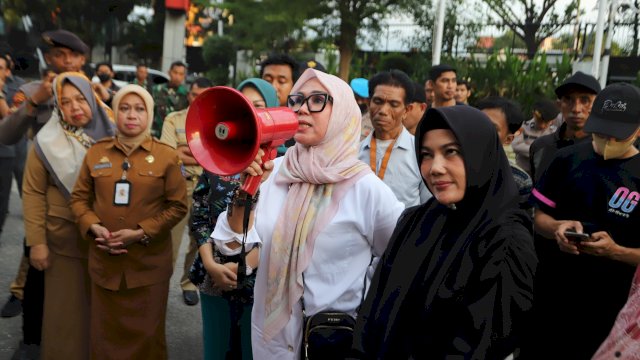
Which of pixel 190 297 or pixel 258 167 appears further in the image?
pixel 190 297

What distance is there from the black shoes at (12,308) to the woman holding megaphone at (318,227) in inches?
114

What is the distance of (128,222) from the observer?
11.0 feet

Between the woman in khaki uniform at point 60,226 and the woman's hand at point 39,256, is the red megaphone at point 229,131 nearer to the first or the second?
the woman in khaki uniform at point 60,226

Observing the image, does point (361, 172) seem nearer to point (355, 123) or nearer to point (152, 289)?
point (355, 123)

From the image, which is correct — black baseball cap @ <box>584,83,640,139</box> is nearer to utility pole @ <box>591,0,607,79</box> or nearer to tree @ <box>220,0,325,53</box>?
utility pole @ <box>591,0,607,79</box>

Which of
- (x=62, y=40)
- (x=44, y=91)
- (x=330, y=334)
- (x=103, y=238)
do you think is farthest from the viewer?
(x=62, y=40)

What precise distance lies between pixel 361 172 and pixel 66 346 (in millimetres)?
2202

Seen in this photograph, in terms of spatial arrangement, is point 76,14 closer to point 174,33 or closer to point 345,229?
point 174,33

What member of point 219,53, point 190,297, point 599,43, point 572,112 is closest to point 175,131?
point 190,297

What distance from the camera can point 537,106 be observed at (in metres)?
6.10

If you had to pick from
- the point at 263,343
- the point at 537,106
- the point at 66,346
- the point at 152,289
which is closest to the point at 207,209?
the point at 152,289

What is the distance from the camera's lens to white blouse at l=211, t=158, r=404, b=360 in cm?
241

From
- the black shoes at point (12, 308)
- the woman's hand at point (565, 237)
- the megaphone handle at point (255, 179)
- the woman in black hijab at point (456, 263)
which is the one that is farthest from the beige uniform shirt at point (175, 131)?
the woman in black hijab at point (456, 263)

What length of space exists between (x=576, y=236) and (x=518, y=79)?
1034 centimetres
